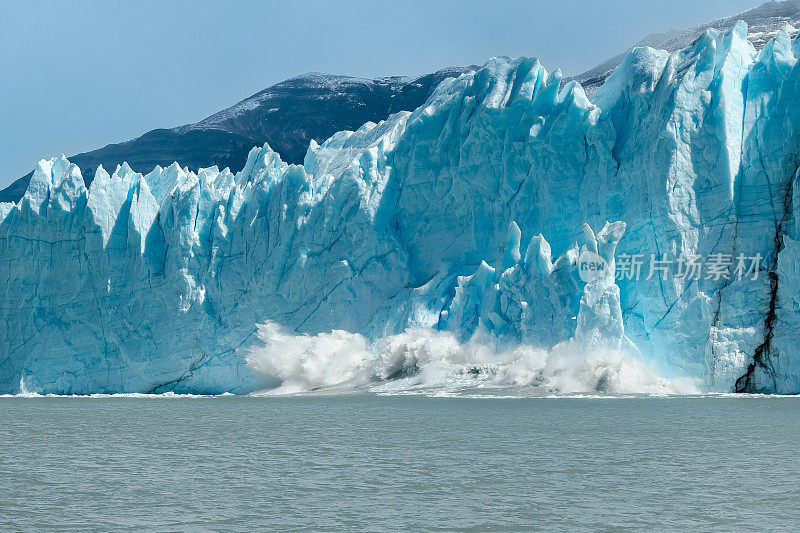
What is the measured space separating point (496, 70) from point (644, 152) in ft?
22.2

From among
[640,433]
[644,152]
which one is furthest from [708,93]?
[640,433]

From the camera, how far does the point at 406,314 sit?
28781 millimetres

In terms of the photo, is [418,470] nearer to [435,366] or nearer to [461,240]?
[435,366]

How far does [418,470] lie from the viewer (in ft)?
38.0

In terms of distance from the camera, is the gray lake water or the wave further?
the wave

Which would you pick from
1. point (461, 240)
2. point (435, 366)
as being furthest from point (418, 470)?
point (461, 240)

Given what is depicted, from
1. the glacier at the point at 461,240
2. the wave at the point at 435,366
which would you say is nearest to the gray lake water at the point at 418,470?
the wave at the point at 435,366

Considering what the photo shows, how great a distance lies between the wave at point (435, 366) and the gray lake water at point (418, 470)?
3.04 metres

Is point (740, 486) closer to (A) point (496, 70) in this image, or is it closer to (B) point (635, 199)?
(B) point (635, 199)

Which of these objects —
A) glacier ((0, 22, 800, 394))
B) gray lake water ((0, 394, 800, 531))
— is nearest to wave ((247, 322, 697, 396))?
glacier ((0, 22, 800, 394))

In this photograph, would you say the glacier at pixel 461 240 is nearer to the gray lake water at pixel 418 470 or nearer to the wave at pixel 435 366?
the wave at pixel 435 366

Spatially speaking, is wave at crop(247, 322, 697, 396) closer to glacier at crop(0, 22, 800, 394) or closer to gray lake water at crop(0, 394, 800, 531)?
glacier at crop(0, 22, 800, 394)

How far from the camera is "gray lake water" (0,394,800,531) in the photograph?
885 cm

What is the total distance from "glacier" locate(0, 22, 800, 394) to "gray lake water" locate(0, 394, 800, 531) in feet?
13.0
